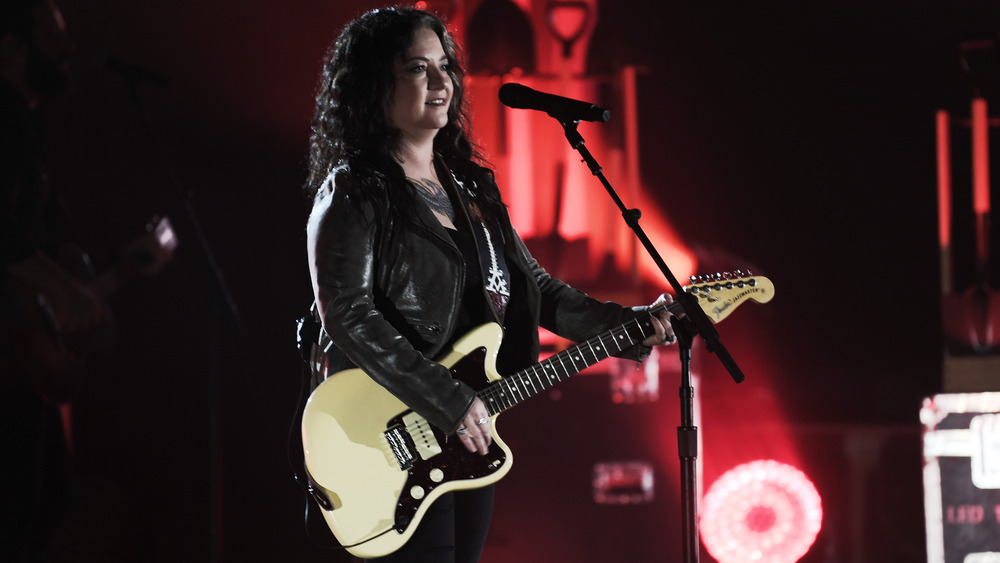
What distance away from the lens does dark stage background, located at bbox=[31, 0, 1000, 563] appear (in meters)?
3.16

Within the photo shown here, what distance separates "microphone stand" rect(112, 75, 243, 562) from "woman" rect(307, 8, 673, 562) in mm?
1222

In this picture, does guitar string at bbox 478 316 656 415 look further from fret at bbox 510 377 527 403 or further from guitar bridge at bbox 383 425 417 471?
guitar bridge at bbox 383 425 417 471

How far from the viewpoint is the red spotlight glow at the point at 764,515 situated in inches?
128

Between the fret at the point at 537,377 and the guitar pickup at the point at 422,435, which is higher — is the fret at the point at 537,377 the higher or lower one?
the higher one

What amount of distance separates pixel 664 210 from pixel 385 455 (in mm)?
2197

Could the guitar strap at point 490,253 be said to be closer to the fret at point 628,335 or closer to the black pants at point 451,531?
the fret at point 628,335

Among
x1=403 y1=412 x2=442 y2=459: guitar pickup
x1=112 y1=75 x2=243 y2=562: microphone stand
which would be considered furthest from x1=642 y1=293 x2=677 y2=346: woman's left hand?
x1=112 y1=75 x2=243 y2=562: microphone stand

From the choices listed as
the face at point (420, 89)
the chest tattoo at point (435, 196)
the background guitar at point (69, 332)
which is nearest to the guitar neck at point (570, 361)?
the chest tattoo at point (435, 196)

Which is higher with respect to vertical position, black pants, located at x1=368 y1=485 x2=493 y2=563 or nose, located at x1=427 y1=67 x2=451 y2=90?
nose, located at x1=427 y1=67 x2=451 y2=90

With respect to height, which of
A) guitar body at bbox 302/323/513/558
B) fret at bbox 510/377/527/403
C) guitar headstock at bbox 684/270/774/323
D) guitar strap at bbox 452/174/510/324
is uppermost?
guitar strap at bbox 452/174/510/324

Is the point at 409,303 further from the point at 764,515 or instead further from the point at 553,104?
the point at 764,515

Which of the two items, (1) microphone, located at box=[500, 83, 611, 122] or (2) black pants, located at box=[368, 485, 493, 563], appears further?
(1) microphone, located at box=[500, 83, 611, 122]

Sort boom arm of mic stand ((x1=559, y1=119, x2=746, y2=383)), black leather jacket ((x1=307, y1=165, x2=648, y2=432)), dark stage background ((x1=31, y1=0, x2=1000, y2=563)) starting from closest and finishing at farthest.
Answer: black leather jacket ((x1=307, y1=165, x2=648, y2=432)) → boom arm of mic stand ((x1=559, y1=119, x2=746, y2=383)) → dark stage background ((x1=31, y1=0, x2=1000, y2=563))

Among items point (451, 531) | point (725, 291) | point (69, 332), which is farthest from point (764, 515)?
point (69, 332)
